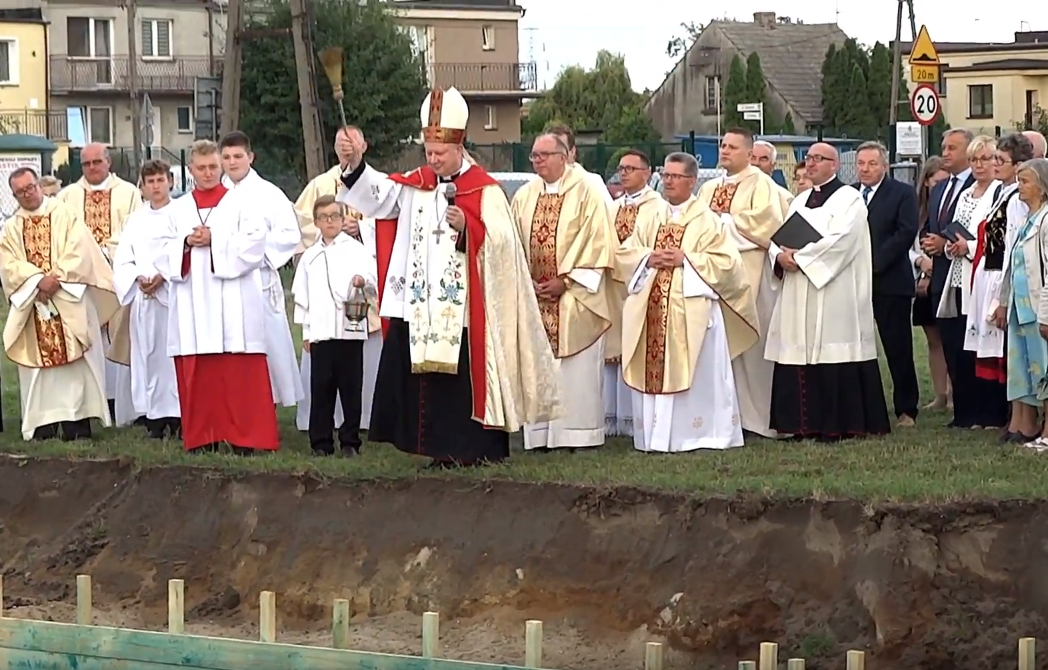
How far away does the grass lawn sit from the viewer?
9.37 meters

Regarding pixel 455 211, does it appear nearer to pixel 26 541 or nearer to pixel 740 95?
pixel 26 541

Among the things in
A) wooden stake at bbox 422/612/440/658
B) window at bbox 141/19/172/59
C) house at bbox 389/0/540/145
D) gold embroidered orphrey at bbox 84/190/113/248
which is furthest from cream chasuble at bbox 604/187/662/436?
house at bbox 389/0/540/145

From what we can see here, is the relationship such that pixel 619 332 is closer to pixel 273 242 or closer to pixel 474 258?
pixel 474 258

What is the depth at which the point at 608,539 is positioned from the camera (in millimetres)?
9633

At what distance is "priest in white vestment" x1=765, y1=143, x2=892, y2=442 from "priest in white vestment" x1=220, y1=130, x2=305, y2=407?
9.79ft

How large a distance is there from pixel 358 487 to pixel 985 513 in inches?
136

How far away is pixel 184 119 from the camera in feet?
176

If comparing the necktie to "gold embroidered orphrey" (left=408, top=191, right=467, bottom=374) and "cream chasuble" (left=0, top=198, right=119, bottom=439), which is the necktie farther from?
"cream chasuble" (left=0, top=198, right=119, bottom=439)

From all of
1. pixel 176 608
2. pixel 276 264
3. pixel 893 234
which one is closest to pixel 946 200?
pixel 893 234

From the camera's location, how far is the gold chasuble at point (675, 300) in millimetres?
11039

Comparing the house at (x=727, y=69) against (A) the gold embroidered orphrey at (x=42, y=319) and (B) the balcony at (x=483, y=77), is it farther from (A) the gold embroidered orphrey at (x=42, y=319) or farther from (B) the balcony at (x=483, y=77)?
(A) the gold embroidered orphrey at (x=42, y=319)

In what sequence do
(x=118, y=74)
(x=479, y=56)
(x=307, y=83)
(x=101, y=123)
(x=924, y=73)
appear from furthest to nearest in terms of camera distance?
(x=479, y=56) → (x=118, y=74) → (x=101, y=123) → (x=924, y=73) → (x=307, y=83)

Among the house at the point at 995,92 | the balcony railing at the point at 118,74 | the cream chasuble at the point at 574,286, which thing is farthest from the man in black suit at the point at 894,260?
the balcony railing at the point at 118,74

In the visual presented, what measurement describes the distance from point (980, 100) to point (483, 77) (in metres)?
15.1
